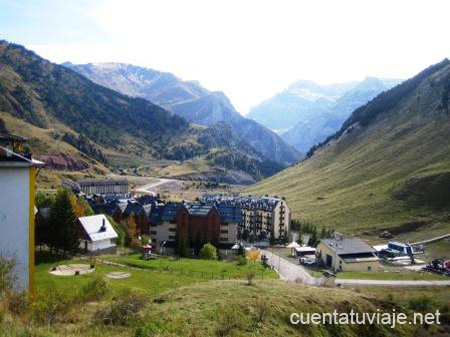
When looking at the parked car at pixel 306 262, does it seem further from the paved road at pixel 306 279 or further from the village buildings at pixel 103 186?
the village buildings at pixel 103 186

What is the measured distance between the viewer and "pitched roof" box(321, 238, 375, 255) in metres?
89.4

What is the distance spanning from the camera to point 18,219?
16.8m

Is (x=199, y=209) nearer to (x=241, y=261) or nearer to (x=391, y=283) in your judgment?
(x=241, y=261)

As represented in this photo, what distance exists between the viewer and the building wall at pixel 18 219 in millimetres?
16406

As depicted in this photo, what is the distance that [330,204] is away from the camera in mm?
159125

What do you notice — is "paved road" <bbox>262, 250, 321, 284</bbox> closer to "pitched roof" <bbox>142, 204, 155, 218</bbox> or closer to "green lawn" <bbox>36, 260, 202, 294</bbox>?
"green lawn" <bbox>36, 260, 202, 294</bbox>

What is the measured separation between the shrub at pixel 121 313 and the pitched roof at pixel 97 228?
178ft

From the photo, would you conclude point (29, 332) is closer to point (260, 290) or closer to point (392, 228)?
point (260, 290)

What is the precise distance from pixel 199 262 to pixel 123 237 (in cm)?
1907

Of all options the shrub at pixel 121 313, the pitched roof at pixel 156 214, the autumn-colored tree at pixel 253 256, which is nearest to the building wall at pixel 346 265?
the autumn-colored tree at pixel 253 256

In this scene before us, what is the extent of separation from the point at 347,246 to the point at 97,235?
50437 mm

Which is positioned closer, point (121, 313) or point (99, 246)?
point (121, 313)

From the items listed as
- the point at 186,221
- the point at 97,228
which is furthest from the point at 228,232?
the point at 97,228

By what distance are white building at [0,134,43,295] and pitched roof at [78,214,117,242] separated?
59.4m
